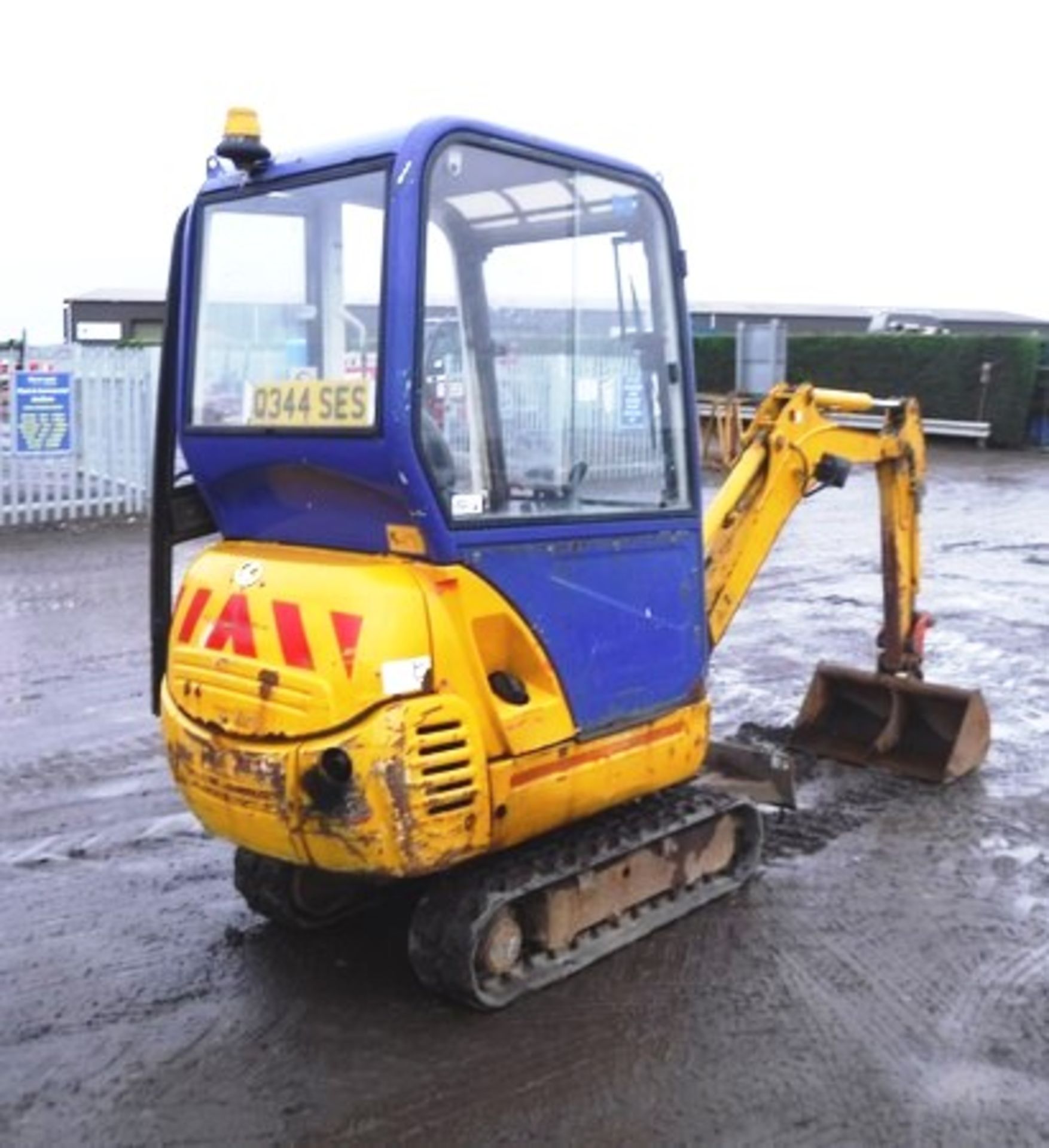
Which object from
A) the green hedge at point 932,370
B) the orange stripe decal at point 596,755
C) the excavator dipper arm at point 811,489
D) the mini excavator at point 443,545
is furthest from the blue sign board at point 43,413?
the green hedge at point 932,370

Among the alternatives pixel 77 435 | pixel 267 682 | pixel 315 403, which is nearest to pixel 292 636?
pixel 267 682

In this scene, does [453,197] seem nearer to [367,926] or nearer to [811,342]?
[367,926]

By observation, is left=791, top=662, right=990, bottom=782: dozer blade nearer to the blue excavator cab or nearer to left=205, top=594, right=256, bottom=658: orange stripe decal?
the blue excavator cab

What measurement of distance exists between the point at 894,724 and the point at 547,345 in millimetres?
3202

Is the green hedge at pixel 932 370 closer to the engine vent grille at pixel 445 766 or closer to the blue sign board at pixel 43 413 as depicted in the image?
the blue sign board at pixel 43 413

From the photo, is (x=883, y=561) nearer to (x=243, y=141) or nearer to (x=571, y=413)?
(x=571, y=413)

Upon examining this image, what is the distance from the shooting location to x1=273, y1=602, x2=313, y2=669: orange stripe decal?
371 centimetres

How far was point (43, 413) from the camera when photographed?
46.2 ft

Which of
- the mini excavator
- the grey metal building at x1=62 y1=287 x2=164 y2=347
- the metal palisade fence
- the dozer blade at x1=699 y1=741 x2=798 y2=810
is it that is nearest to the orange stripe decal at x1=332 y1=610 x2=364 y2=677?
the mini excavator

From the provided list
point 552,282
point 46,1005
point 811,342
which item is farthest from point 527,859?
point 811,342

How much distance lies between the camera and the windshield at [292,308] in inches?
149

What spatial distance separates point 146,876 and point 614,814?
1781 millimetres

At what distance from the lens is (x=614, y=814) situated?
4.60 m

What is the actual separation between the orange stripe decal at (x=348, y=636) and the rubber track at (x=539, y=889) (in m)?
0.83
